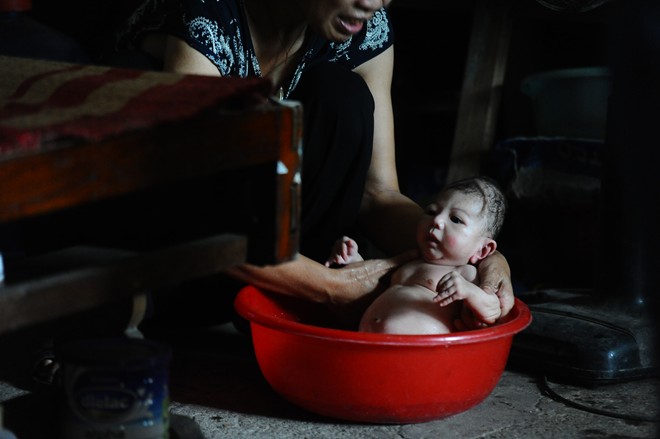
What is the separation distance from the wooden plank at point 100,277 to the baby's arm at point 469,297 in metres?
0.48

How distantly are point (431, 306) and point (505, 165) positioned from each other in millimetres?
1169

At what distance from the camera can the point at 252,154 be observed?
0.90m

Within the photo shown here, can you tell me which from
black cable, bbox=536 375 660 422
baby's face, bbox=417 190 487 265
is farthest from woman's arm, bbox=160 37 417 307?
black cable, bbox=536 375 660 422

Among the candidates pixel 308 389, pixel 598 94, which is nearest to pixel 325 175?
pixel 308 389

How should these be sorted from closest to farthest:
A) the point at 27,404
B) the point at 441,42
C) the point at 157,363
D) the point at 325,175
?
the point at 157,363
the point at 27,404
the point at 325,175
the point at 441,42

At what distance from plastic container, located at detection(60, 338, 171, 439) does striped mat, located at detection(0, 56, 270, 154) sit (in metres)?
0.32

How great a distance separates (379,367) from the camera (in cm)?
132

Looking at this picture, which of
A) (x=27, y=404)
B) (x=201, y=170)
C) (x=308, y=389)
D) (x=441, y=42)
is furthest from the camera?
(x=441, y=42)

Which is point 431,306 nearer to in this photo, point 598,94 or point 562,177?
point 562,177

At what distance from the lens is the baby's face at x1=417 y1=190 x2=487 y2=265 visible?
154cm

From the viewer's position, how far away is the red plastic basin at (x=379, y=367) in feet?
4.30

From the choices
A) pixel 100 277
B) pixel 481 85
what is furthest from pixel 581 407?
pixel 481 85

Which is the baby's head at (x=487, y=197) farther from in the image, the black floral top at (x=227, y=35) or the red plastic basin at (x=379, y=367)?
the black floral top at (x=227, y=35)

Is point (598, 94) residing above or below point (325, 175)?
above
